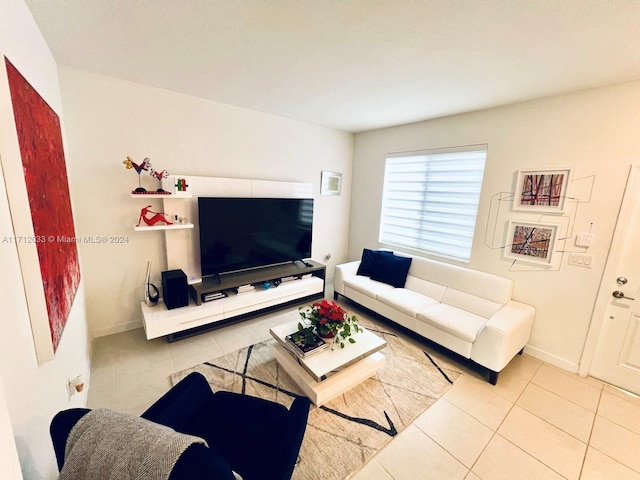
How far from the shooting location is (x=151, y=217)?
2738 mm

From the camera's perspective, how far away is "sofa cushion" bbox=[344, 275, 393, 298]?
328cm

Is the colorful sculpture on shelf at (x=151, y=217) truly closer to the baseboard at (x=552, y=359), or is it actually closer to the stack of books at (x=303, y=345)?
the stack of books at (x=303, y=345)

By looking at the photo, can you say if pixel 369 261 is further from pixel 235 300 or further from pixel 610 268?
pixel 610 268

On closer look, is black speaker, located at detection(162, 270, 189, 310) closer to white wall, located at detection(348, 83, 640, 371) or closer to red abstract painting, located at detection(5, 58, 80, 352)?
red abstract painting, located at detection(5, 58, 80, 352)

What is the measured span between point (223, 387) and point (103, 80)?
2924mm

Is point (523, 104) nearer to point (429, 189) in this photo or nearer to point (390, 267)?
point (429, 189)

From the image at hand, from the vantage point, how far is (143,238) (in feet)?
9.14

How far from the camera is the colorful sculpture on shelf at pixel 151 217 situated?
103 inches

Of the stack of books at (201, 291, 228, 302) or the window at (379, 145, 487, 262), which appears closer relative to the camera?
the stack of books at (201, 291, 228, 302)

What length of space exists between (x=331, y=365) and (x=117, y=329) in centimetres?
241

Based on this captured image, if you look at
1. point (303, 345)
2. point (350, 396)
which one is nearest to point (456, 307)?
point (350, 396)

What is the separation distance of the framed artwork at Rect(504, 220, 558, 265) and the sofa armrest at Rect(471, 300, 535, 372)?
0.56 m

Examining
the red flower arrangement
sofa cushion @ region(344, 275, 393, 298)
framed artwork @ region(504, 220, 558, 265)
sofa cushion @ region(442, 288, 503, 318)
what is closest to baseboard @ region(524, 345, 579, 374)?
sofa cushion @ region(442, 288, 503, 318)

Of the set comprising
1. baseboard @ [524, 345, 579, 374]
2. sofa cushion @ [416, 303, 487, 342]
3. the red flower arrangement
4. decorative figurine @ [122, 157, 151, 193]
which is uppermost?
decorative figurine @ [122, 157, 151, 193]
